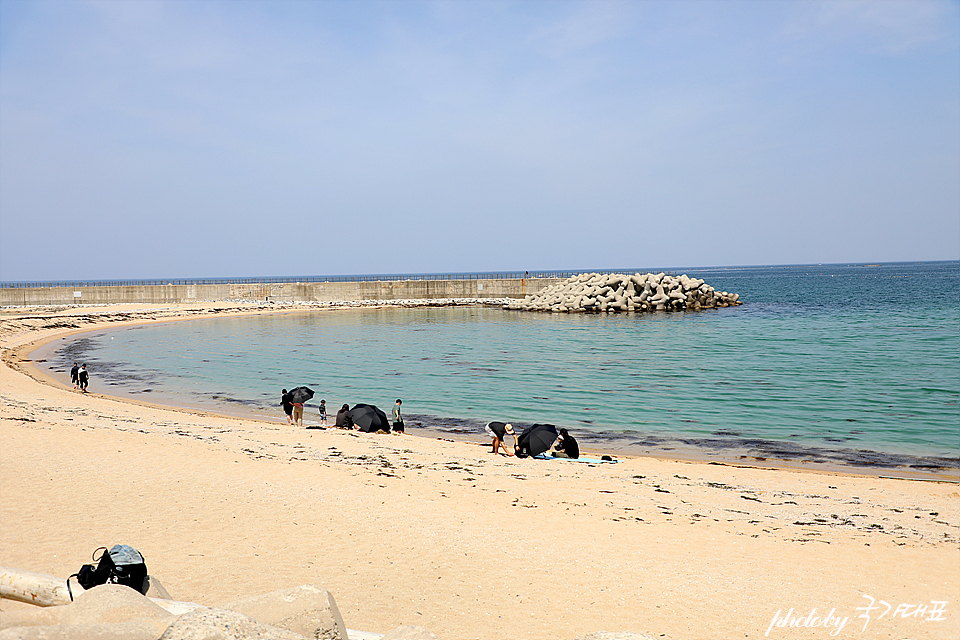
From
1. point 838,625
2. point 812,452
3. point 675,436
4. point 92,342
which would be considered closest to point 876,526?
point 838,625

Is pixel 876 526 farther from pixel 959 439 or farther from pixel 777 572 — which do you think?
pixel 959 439

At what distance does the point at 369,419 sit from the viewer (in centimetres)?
1617

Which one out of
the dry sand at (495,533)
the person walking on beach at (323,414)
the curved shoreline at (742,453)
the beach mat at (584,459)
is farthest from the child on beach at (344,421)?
the beach mat at (584,459)

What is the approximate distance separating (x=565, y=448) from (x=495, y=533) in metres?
5.81

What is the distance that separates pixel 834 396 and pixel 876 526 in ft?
42.6

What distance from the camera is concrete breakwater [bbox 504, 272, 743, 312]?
61.3 metres

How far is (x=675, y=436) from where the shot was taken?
1633 centimetres

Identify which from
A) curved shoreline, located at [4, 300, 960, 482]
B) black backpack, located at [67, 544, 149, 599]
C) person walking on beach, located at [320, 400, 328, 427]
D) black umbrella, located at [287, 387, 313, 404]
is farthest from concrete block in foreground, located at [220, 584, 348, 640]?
black umbrella, located at [287, 387, 313, 404]

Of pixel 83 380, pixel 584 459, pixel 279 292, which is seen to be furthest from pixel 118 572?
pixel 279 292

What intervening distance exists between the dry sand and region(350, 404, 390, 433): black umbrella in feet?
8.70

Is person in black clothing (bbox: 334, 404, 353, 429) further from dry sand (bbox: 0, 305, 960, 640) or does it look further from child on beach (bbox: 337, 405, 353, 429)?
dry sand (bbox: 0, 305, 960, 640)

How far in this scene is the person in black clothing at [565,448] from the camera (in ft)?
44.7

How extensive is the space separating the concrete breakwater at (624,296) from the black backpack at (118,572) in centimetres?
5739

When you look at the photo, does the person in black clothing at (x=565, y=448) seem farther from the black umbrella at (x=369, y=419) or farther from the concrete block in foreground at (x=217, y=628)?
the concrete block in foreground at (x=217, y=628)
